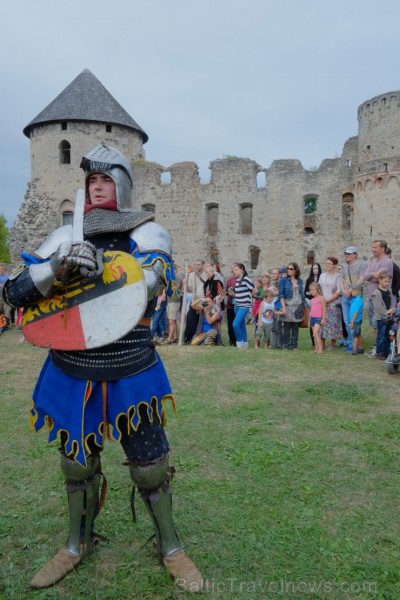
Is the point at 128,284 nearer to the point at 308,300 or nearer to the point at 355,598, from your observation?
the point at 355,598

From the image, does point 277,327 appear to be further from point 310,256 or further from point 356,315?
point 310,256

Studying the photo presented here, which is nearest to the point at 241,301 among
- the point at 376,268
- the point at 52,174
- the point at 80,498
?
the point at 376,268

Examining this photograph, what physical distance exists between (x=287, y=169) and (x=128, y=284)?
2507 centimetres

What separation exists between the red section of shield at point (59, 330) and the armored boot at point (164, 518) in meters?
0.72

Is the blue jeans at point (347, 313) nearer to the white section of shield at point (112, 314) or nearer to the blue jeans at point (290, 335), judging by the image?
the blue jeans at point (290, 335)

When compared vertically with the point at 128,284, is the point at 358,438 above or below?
below

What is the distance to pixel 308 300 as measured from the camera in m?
10.1

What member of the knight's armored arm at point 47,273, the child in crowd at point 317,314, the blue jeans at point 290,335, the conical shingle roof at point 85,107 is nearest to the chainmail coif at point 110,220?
the knight's armored arm at point 47,273

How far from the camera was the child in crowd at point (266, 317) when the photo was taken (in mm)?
10164

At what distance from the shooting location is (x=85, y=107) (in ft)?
93.4

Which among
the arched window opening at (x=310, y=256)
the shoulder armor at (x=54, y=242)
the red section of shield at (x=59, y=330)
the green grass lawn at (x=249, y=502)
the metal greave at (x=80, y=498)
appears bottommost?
the green grass lawn at (x=249, y=502)

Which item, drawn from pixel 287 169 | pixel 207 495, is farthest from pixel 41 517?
pixel 287 169

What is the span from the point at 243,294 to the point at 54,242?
7266 mm

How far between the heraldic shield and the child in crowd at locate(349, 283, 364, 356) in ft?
22.9
